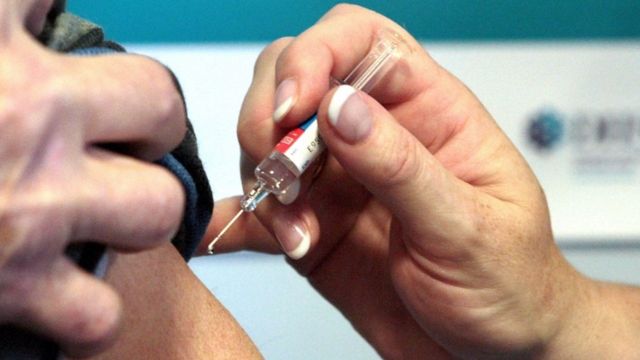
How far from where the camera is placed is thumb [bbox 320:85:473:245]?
740 mm

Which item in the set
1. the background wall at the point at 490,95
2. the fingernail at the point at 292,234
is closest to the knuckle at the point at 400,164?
the fingernail at the point at 292,234

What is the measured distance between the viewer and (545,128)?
154 centimetres

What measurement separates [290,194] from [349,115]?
0.13 metres

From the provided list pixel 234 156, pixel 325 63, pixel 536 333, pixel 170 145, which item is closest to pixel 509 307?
pixel 536 333

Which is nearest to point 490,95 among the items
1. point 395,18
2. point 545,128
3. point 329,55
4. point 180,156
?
point 545,128

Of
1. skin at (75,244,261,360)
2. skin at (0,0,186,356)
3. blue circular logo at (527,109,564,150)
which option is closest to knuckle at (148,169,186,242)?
skin at (0,0,186,356)

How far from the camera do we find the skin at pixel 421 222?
0.79m

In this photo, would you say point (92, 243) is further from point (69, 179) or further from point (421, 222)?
point (421, 222)

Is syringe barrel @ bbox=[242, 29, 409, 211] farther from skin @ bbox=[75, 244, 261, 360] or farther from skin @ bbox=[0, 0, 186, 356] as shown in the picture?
skin @ bbox=[0, 0, 186, 356]

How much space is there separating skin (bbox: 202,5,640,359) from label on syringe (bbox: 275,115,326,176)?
14mm

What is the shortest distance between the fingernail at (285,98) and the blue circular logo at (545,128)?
860 millimetres

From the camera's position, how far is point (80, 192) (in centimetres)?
36

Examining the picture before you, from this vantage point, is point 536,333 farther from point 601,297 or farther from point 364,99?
point 364,99

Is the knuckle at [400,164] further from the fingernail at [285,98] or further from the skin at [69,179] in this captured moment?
the skin at [69,179]
